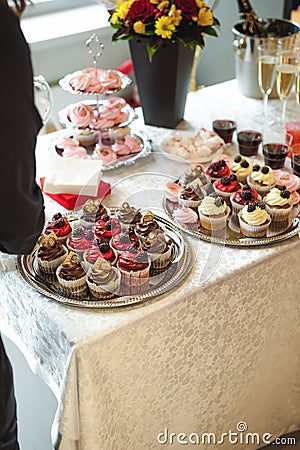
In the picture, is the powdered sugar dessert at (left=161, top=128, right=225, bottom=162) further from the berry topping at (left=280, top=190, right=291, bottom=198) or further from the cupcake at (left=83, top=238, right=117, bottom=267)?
the cupcake at (left=83, top=238, right=117, bottom=267)

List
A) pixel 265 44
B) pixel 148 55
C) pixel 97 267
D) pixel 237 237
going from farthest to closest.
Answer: pixel 265 44 < pixel 148 55 < pixel 237 237 < pixel 97 267

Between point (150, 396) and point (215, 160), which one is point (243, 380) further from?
point (215, 160)

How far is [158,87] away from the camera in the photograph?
83.8 inches

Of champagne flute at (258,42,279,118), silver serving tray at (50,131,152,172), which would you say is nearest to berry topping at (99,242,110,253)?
silver serving tray at (50,131,152,172)

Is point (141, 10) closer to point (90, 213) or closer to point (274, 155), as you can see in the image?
point (274, 155)

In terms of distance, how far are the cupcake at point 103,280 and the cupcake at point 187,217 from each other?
0.28 m

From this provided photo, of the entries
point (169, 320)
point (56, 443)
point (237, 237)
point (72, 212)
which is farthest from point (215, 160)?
point (56, 443)

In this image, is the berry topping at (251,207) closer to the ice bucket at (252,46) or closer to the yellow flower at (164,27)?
the yellow flower at (164,27)

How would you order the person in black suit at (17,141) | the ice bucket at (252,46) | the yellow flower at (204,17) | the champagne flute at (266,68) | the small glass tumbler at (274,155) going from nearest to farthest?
the person in black suit at (17,141) → the small glass tumbler at (274,155) → the yellow flower at (204,17) → the champagne flute at (266,68) → the ice bucket at (252,46)

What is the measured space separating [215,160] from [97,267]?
573mm

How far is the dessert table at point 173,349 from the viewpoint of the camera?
1362 mm

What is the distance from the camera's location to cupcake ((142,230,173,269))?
1.48 m

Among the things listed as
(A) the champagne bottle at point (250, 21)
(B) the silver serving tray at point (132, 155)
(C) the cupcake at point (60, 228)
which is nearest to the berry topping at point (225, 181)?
(B) the silver serving tray at point (132, 155)

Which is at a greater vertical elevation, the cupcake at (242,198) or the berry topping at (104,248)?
the berry topping at (104,248)
